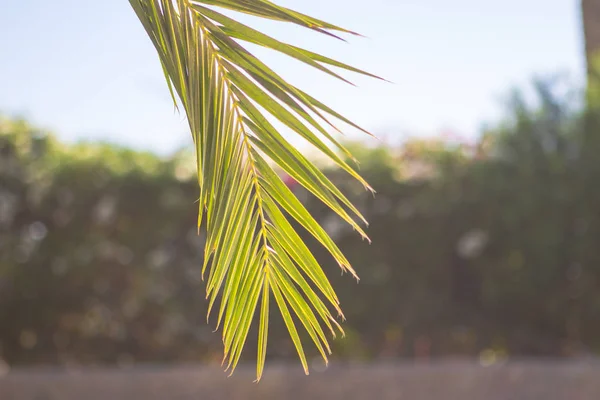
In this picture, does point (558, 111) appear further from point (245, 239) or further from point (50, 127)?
point (245, 239)

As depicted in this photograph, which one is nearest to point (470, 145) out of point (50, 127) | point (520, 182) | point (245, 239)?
point (520, 182)

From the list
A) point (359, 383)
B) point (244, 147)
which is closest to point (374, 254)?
point (359, 383)

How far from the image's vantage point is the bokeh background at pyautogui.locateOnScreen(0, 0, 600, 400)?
6.49m

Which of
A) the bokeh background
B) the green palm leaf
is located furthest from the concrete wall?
the green palm leaf

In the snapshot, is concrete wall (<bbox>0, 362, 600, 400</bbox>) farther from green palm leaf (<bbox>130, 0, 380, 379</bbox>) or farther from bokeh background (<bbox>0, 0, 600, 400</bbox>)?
green palm leaf (<bbox>130, 0, 380, 379</bbox>)

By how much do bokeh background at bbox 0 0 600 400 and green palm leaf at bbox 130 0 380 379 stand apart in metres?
4.83

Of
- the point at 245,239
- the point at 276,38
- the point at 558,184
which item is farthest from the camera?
the point at 558,184

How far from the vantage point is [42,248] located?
260 inches

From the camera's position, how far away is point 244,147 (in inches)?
62.8

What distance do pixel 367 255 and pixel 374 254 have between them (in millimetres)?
61

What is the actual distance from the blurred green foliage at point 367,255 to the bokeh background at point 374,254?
0.01m

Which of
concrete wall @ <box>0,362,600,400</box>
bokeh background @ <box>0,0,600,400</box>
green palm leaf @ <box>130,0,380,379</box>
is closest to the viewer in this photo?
green palm leaf @ <box>130,0,380,379</box>

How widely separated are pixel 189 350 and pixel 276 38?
5.47 meters

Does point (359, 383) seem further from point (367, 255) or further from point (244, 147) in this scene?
point (244, 147)
